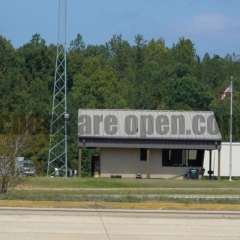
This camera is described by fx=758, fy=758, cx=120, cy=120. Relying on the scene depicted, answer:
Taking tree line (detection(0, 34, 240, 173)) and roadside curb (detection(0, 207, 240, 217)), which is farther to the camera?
tree line (detection(0, 34, 240, 173))

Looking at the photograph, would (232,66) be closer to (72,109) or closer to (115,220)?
(72,109)

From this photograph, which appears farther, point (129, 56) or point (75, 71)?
point (129, 56)

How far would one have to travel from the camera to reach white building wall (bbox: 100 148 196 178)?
59.9 meters

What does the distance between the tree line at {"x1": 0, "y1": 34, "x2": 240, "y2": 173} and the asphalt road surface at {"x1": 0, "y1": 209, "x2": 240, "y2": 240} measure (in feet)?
190

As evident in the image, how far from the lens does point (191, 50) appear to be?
15062cm

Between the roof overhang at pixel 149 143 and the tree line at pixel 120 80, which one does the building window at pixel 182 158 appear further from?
the tree line at pixel 120 80

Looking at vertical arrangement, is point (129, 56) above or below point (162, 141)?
above

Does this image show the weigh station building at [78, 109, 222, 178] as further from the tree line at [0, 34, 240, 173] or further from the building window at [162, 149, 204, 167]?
the tree line at [0, 34, 240, 173]

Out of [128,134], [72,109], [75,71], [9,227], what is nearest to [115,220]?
[9,227]

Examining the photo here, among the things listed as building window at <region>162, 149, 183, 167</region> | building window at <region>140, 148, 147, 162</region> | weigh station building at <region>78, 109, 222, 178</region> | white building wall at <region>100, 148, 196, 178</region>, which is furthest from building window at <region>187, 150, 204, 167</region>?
building window at <region>140, 148, 147, 162</region>

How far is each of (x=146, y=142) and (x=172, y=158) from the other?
2891mm

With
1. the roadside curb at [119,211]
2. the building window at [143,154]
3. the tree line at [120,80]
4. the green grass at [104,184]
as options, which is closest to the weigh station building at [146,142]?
the building window at [143,154]

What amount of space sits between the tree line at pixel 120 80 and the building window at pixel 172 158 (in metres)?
19.2

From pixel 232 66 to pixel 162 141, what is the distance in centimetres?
8805
